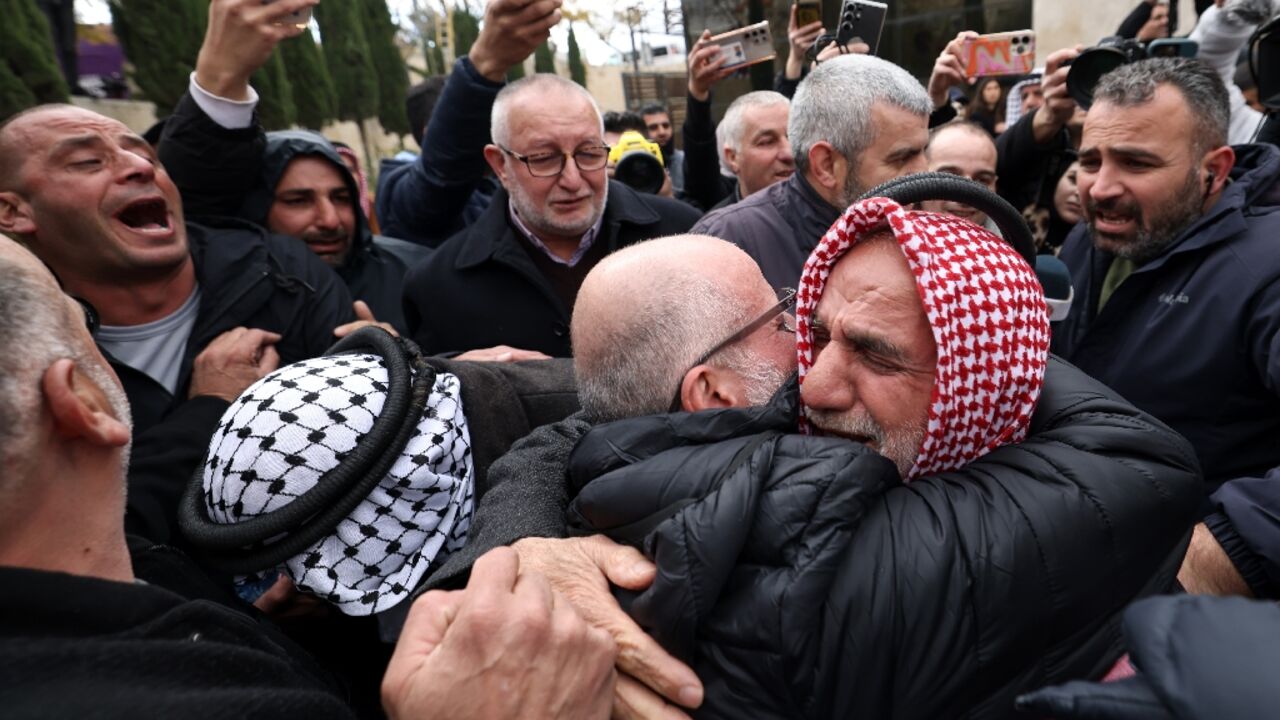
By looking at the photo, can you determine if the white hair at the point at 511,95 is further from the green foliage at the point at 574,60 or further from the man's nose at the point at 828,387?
the green foliage at the point at 574,60

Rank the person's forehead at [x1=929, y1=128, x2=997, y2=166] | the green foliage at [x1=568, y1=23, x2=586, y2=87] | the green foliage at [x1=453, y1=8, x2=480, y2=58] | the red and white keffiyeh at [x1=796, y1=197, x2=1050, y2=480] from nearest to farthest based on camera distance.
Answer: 1. the red and white keffiyeh at [x1=796, y1=197, x2=1050, y2=480]
2. the person's forehead at [x1=929, y1=128, x2=997, y2=166]
3. the green foliage at [x1=453, y1=8, x2=480, y2=58]
4. the green foliage at [x1=568, y1=23, x2=586, y2=87]

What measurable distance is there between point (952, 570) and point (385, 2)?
25.1 metres

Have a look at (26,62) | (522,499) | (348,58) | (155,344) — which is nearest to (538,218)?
(155,344)

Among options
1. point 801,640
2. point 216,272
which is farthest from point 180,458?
point 801,640

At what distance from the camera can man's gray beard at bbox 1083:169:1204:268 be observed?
7.95ft

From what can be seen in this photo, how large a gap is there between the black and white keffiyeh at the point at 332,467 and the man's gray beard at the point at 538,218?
5.19 feet

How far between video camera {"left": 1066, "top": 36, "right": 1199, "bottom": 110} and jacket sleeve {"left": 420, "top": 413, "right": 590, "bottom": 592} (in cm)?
299

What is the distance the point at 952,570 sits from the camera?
1069mm

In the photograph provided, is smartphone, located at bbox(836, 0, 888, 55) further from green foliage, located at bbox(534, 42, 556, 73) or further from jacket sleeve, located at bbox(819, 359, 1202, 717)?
green foliage, located at bbox(534, 42, 556, 73)

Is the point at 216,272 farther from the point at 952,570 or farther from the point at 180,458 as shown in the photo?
the point at 952,570

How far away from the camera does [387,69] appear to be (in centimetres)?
2105

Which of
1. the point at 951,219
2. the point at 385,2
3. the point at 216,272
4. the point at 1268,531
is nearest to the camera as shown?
the point at 951,219

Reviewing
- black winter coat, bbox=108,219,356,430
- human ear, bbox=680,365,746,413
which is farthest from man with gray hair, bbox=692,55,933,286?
black winter coat, bbox=108,219,356,430

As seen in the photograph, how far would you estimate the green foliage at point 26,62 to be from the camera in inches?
328
